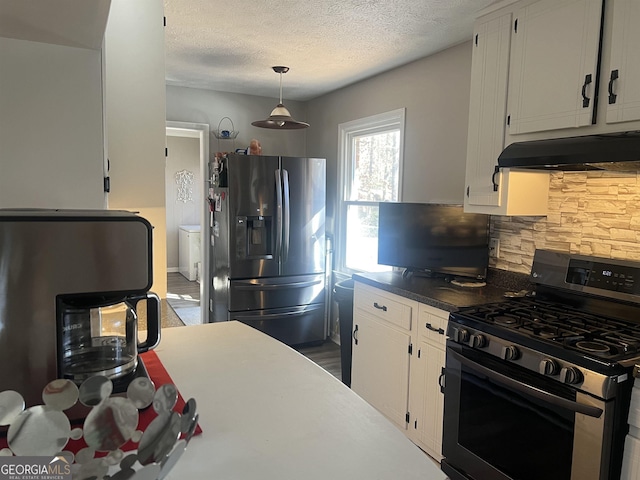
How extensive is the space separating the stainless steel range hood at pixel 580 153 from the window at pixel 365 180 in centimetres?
153

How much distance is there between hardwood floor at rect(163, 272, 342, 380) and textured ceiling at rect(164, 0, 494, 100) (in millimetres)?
1676

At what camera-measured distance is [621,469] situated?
1.67m

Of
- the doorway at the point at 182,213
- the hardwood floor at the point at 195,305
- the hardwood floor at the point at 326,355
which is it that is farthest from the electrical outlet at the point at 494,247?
the doorway at the point at 182,213

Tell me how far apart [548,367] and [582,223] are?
956 mm

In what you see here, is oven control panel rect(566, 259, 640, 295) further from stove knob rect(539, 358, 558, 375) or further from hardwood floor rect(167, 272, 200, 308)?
hardwood floor rect(167, 272, 200, 308)

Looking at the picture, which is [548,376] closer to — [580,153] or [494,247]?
[580,153]

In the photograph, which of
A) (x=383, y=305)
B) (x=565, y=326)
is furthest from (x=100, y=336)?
(x=383, y=305)

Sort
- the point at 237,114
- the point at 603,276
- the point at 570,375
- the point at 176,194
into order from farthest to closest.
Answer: the point at 176,194 < the point at 237,114 < the point at 603,276 < the point at 570,375

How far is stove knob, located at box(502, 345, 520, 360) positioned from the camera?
187 cm

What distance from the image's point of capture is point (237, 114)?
4664mm

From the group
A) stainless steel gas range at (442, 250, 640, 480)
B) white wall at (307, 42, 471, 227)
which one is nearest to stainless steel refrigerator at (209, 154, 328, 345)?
white wall at (307, 42, 471, 227)

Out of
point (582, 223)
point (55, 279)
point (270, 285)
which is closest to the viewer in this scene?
point (55, 279)

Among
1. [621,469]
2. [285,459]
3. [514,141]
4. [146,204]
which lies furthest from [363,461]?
[514,141]

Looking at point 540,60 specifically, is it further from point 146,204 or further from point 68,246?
point 68,246
